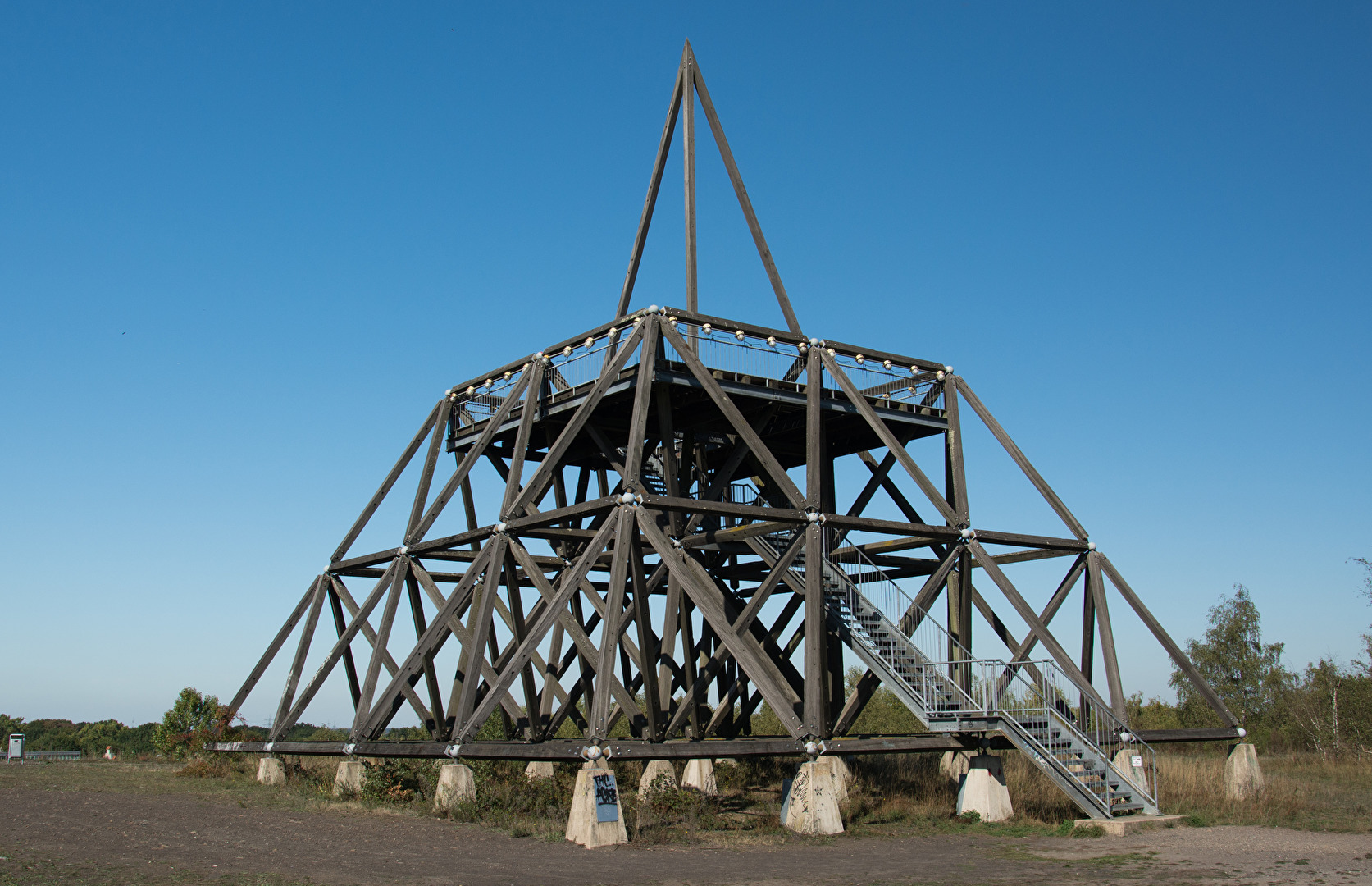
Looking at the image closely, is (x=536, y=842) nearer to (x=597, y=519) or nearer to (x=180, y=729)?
(x=597, y=519)

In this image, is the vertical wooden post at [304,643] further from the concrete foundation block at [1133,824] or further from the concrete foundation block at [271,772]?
the concrete foundation block at [1133,824]

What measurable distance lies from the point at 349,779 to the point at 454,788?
4.53 meters

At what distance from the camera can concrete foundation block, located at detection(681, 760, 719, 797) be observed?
90.3 feet

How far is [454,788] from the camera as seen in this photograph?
22484 mm

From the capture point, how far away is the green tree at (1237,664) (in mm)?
61094

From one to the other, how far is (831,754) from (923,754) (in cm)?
1183

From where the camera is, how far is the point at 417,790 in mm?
25094

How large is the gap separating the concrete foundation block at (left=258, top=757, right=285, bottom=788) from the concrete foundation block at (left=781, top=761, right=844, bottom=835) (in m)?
15.3

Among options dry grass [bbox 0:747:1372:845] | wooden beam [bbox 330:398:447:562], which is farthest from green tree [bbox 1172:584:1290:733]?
wooden beam [bbox 330:398:447:562]

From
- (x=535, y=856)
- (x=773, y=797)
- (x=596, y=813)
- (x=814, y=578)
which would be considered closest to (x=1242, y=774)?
(x=773, y=797)

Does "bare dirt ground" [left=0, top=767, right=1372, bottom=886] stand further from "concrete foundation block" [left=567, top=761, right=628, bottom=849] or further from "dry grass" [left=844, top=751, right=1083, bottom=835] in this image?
"dry grass" [left=844, top=751, right=1083, bottom=835]

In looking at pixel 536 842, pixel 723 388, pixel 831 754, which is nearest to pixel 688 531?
pixel 723 388

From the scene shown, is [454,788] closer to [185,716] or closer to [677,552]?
[677,552]

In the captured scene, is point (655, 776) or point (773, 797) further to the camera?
point (773, 797)
